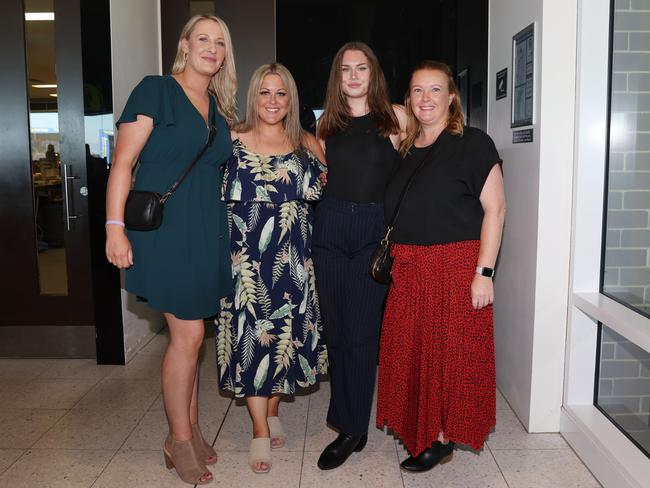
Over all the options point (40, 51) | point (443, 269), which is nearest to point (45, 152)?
point (40, 51)

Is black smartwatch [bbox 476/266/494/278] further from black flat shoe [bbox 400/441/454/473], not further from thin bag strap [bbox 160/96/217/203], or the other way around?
thin bag strap [bbox 160/96/217/203]

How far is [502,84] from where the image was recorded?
10.5 feet

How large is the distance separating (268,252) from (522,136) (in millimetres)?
1317

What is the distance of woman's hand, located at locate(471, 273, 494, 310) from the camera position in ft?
7.65

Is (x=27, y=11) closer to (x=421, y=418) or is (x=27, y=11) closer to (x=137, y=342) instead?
(x=137, y=342)

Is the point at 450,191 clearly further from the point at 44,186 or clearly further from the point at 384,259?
the point at 44,186

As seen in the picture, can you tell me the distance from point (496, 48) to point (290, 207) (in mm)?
1576

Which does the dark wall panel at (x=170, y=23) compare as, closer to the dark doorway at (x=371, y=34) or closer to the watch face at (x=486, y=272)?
the dark doorway at (x=371, y=34)

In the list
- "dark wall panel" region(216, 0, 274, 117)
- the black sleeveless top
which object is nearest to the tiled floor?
the black sleeveless top

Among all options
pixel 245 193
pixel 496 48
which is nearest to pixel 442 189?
pixel 245 193

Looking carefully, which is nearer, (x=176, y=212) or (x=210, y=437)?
(x=176, y=212)

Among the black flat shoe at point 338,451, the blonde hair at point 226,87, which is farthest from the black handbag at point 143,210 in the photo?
the black flat shoe at point 338,451

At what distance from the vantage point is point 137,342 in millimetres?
4184

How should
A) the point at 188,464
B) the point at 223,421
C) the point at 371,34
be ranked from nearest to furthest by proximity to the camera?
the point at 188,464 < the point at 223,421 < the point at 371,34
